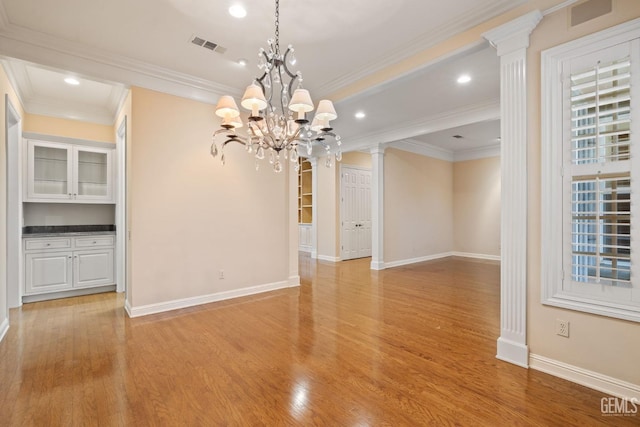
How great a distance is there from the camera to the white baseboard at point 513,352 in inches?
97.1

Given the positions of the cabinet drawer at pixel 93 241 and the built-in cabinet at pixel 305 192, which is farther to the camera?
the built-in cabinet at pixel 305 192

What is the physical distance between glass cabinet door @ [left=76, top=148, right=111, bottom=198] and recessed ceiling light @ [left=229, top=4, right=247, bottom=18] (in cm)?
371

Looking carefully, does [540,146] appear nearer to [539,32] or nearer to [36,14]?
[539,32]

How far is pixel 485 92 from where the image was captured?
457 cm

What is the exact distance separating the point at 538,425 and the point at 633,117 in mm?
2096

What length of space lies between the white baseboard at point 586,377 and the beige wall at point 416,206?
15.3 ft

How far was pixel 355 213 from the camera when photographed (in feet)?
27.6

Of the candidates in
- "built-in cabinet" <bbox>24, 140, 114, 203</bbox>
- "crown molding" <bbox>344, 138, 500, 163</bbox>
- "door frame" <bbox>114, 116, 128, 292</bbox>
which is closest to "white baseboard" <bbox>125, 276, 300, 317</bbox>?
"door frame" <bbox>114, 116, 128, 292</bbox>

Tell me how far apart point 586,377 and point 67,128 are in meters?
6.93

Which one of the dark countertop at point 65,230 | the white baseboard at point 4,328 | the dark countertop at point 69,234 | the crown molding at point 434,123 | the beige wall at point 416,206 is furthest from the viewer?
the beige wall at point 416,206

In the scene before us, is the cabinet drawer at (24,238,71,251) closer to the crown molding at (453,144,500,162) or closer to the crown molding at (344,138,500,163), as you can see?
the crown molding at (344,138,500,163)

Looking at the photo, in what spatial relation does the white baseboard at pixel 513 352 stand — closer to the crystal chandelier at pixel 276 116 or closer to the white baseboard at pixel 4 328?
the crystal chandelier at pixel 276 116

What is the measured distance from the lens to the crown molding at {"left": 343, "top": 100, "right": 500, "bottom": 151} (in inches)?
199

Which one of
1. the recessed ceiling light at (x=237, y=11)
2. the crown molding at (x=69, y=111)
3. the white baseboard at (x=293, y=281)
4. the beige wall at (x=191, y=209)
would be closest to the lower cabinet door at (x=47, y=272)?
the beige wall at (x=191, y=209)
